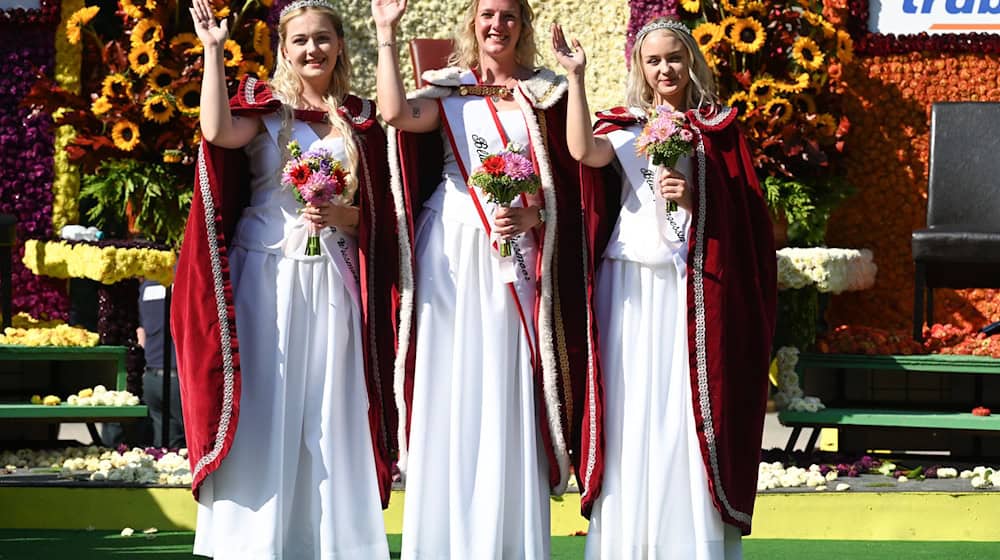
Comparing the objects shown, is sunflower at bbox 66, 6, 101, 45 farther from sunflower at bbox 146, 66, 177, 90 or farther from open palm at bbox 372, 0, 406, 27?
open palm at bbox 372, 0, 406, 27

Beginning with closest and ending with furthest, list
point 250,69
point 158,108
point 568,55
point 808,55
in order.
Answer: point 568,55, point 158,108, point 250,69, point 808,55

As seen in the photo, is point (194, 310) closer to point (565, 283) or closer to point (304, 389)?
point (304, 389)

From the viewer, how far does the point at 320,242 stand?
5.48 m

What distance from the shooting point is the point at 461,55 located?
18.7 feet

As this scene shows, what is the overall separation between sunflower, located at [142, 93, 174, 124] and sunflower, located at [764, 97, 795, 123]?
3014 mm

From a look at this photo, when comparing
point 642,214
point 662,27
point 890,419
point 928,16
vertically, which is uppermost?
point 928,16

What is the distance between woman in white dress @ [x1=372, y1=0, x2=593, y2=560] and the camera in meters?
5.36

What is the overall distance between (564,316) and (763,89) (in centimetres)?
387

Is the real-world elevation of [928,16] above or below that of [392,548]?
above

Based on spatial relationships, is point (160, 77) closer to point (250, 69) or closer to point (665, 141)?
point (250, 69)

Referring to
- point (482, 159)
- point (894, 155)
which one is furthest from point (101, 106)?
point (894, 155)

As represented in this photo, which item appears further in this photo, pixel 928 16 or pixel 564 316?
pixel 928 16

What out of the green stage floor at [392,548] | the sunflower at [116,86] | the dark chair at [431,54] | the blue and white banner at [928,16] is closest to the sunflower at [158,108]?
the sunflower at [116,86]

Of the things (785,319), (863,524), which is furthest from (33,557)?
(785,319)
